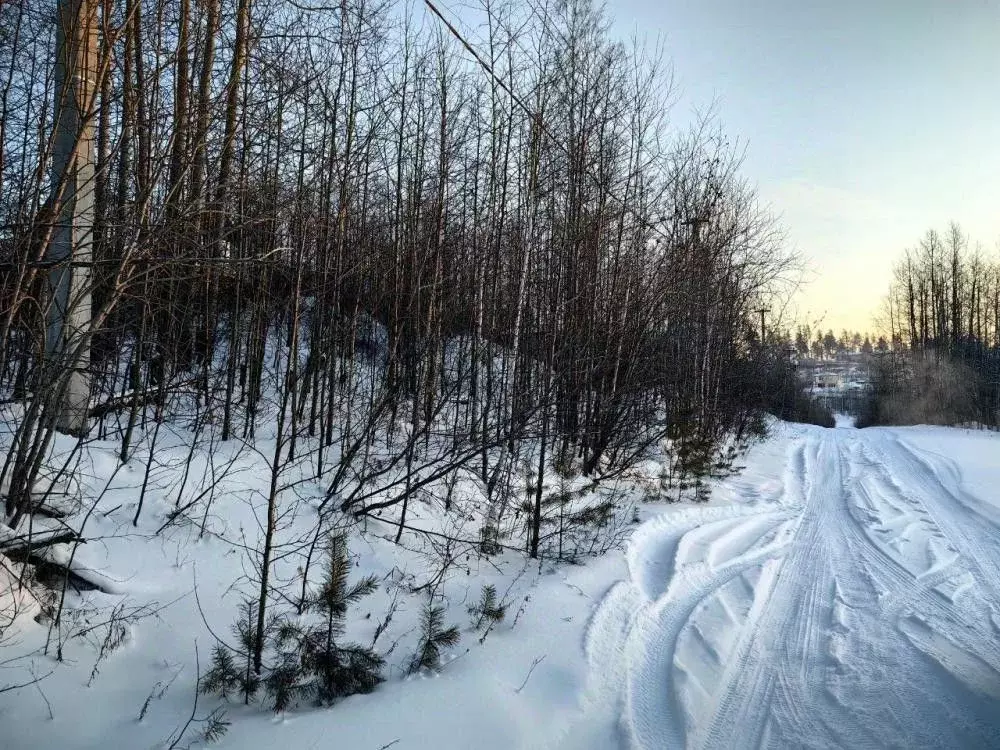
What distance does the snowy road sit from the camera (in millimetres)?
3240

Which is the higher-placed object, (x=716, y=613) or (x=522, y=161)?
(x=522, y=161)

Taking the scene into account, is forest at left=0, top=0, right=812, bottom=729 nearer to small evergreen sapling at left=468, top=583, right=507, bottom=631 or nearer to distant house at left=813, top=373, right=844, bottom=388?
small evergreen sapling at left=468, top=583, right=507, bottom=631

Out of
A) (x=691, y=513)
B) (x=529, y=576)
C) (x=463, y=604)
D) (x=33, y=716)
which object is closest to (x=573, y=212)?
(x=691, y=513)

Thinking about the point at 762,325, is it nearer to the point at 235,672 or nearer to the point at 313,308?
the point at 313,308

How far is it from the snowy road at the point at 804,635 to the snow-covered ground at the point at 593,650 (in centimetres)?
2

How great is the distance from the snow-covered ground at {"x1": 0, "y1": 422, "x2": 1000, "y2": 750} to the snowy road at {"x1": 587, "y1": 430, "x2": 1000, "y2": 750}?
0.02 m

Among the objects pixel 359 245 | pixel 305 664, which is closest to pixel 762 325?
pixel 359 245

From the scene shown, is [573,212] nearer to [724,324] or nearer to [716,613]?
[716,613]

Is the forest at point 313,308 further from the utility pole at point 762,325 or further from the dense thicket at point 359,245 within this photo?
the utility pole at point 762,325

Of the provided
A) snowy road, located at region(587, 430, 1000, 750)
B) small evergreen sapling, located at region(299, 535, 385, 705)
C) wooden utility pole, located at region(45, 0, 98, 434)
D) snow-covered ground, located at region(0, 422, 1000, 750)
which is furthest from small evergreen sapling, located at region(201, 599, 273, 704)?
snowy road, located at region(587, 430, 1000, 750)

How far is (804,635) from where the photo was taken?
4.36m

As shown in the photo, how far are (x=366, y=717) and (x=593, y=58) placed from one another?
→ 975 centimetres

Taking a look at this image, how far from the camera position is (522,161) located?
8258 millimetres

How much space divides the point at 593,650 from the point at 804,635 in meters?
1.72
